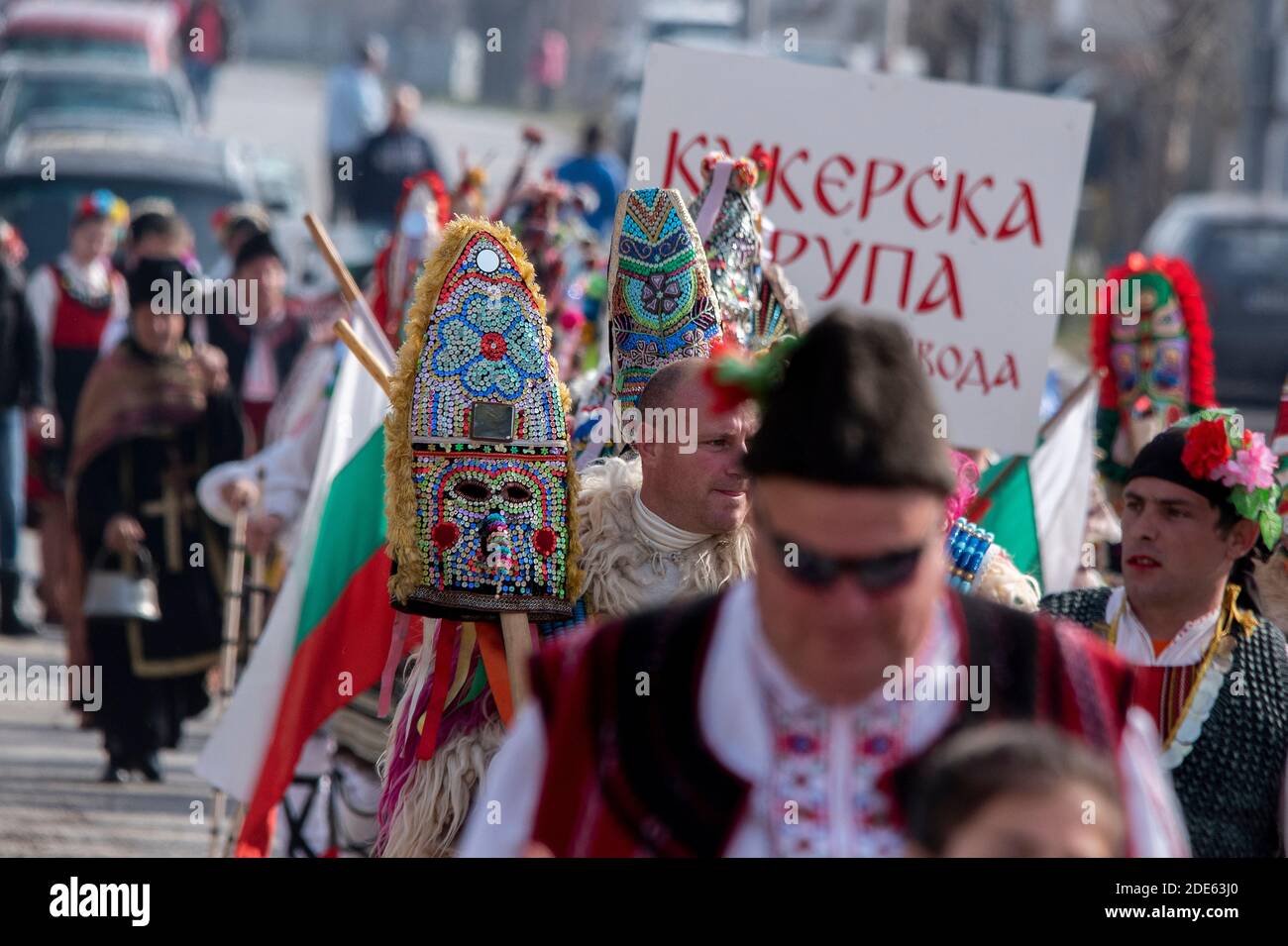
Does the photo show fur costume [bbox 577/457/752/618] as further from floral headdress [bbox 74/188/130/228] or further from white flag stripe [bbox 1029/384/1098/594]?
floral headdress [bbox 74/188/130/228]

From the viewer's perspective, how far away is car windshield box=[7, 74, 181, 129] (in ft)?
55.4

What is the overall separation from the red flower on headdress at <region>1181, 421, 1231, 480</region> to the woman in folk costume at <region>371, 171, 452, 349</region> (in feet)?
9.58

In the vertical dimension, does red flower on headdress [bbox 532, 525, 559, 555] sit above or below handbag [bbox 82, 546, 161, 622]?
above

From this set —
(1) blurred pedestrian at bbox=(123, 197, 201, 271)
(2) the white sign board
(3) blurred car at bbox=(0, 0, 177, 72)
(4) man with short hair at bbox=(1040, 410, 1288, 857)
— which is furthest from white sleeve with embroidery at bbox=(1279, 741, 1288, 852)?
(3) blurred car at bbox=(0, 0, 177, 72)

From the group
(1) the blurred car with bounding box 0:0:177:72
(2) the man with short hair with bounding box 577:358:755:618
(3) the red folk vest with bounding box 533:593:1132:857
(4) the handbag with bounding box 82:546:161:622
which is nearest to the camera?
(3) the red folk vest with bounding box 533:593:1132:857

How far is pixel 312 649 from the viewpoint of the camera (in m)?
5.46

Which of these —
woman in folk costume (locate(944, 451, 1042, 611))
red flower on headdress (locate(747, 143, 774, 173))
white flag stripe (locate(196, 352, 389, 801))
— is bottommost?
white flag stripe (locate(196, 352, 389, 801))

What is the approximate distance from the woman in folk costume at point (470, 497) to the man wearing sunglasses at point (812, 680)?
134cm

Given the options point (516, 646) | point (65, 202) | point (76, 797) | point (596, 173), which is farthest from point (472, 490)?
point (596, 173)

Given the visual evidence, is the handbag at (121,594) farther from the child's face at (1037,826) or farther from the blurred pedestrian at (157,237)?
the child's face at (1037,826)

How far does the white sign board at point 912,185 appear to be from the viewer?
20.8ft

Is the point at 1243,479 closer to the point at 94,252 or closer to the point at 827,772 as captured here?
the point at 827,772

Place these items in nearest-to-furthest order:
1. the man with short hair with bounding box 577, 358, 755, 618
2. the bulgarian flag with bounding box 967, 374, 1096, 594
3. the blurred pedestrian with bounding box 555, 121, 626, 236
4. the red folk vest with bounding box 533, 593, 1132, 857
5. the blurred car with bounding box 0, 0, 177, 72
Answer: the red folk vest with bounding box 533, 593, 1132, 857, the man with short hair with bounding box 577, 358, 755, 618, the bulgarian flag with bounding box 967, 374, 1096, 594, the blurred pedestrian with bounding box 555, 121, 626, 236, the blurred car with bounding box 0, 0, 177, 72

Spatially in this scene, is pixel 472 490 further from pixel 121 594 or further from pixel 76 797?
pixel 121 594
